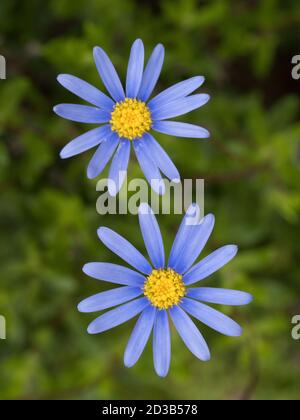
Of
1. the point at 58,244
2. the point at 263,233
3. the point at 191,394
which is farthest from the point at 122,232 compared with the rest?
the point at 191,394

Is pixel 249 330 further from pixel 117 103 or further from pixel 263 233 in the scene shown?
pixel 117 103

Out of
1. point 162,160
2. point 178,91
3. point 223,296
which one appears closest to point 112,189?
point 162,160

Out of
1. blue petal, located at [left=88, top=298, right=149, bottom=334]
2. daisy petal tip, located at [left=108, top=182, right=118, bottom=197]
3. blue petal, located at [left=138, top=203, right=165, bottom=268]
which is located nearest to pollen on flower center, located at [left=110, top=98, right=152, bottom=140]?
daisy petal tip, located at [left=108, top=182, right=118, bottom=197]

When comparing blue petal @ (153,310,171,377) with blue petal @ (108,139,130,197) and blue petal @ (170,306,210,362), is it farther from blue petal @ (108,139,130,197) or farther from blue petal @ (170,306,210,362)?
blue petal @ (108,139,130,197)

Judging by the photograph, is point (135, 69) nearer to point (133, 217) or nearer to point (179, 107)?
point (179, 107)

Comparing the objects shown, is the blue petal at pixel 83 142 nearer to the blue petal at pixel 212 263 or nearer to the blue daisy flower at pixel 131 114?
the blue daisy flower at pixel 131 114

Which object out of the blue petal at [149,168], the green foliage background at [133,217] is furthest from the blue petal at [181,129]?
the green foliage background at [133,217]
